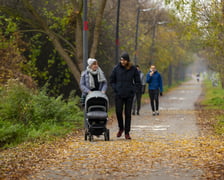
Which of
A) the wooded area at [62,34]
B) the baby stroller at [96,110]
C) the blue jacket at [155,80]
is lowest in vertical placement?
the baby stroller at [96,110]

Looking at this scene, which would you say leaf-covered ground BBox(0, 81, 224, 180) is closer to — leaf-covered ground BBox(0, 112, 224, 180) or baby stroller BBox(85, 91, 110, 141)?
leaf-covered ground BBox(0, 112, 224, 180)

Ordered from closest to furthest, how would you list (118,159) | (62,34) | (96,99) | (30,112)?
(118,159) < (96,99) < (30,112) < (62,34)

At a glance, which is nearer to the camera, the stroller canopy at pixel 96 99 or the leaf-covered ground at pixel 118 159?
the leaf-covered ground at pixel 118 159

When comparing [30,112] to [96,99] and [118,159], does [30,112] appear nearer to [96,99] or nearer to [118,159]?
[96,99]

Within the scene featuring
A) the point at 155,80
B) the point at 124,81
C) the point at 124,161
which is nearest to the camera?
the point at 124,161

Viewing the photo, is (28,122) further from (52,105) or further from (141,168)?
(141,168)

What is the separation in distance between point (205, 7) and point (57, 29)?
7.99 metres

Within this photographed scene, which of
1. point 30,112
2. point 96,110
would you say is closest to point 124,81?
point 96,110

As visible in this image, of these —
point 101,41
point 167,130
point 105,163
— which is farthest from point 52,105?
point 101,41

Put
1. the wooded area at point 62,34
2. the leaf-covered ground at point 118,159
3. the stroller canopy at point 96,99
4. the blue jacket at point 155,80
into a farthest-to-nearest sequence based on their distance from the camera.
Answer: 1. the wooded area at point 62,34
2. the blue jacket at point 155,80
3. the stroller canopy at point 96,99
4. the leaf-covered ground at point 118,159

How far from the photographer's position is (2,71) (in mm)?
20734

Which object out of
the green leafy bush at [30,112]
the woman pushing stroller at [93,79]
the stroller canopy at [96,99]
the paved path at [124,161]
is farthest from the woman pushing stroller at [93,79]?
the green leafy bush at [30,112]

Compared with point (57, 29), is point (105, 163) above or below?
below

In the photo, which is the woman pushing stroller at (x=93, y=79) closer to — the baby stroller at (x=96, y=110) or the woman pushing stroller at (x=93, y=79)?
the woman pushing stroller at (x=93, y=79)
